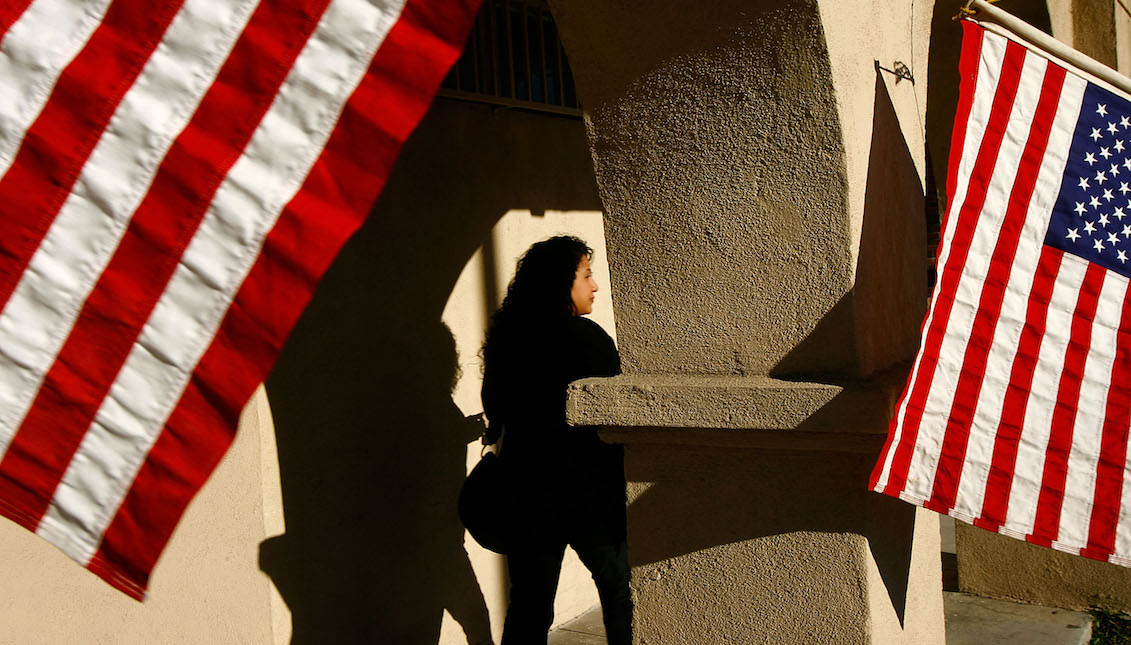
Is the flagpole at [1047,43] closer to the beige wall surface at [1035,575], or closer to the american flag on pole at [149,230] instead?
the american flag on pole at [149,230]

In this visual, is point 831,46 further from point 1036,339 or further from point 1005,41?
point 1036,339

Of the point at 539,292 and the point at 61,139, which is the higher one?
the point at 539,292

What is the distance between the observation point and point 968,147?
2.62m

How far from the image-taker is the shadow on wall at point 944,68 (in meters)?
4.68

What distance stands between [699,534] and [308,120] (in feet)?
6.14

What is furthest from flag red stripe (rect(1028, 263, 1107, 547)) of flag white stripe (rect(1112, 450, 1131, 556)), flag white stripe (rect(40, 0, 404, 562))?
flag white stripe (rect(40, 0, 404, 562))

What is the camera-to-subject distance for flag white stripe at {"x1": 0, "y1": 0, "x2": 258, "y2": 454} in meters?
1.62

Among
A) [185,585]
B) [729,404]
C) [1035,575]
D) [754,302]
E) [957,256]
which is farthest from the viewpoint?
[1035,575]

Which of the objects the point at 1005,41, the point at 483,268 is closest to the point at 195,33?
the point at 1005,41

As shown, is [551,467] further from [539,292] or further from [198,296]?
[198,296]

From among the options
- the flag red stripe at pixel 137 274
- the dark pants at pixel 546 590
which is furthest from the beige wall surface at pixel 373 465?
the flag red stripe at pixel 137 274

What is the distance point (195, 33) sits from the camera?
164 cm

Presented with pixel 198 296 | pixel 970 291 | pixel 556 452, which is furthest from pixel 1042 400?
pixel 198 296

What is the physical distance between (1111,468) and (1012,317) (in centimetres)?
45
